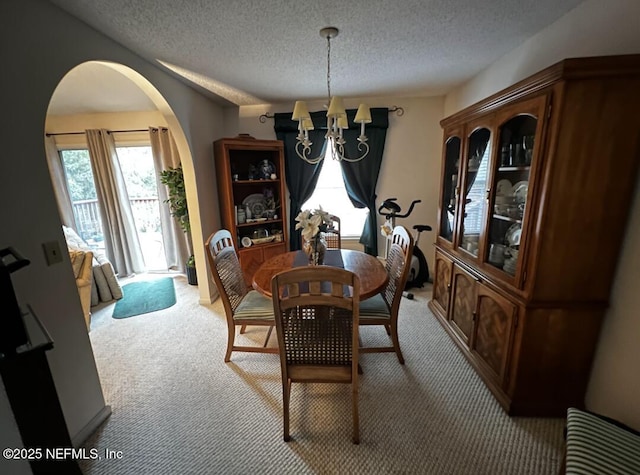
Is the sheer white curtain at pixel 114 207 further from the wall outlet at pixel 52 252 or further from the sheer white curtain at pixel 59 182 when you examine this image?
the wall outlet at pixel 52 252

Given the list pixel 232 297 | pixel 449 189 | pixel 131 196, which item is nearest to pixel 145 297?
pixel 131 196

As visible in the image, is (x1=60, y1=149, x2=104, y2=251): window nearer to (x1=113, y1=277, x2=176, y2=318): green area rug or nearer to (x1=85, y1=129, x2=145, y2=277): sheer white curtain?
(x1=85, y1=129, x2=145, y2=277): sheer white curtain

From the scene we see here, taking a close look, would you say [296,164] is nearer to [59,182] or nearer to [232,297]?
[232,297]

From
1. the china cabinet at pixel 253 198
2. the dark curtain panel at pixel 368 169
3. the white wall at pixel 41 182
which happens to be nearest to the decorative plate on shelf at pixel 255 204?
the china cabinet at pixel 253 198

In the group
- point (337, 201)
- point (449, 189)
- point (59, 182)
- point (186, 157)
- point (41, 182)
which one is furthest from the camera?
point (337, 201)

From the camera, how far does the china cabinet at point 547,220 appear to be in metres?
1.25

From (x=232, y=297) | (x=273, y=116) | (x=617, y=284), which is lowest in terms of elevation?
(x=232, y=297)

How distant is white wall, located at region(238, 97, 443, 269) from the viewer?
3.50 m

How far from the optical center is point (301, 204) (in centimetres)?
386

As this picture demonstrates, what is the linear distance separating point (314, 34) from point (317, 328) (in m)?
1.89

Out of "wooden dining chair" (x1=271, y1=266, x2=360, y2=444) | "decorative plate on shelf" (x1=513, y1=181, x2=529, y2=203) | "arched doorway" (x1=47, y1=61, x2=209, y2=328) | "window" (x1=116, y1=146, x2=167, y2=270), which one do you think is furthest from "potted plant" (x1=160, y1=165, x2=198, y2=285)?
"decorative plate on shelf" (x1=513, y1=181, x2=529, y2=203)

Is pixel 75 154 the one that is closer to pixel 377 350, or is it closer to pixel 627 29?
pixel 377 350

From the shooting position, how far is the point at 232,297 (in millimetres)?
2160

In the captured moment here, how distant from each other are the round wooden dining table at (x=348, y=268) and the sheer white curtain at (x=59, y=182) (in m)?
3.59
